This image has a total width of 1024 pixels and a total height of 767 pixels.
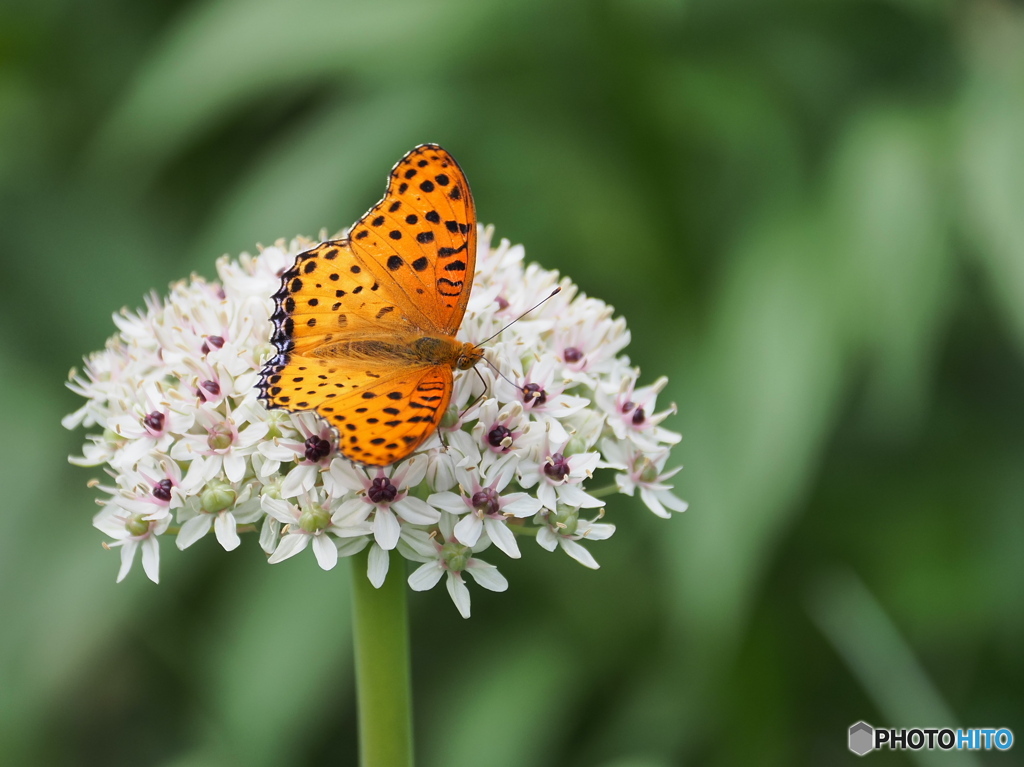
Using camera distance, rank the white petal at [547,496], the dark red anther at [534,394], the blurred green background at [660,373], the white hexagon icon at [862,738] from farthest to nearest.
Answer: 1. the blurred green background at [660,373]
2. the white hexagon icon at [862,738]
3. the dark red anther at [534,394]
4. the white petal at [547,496]

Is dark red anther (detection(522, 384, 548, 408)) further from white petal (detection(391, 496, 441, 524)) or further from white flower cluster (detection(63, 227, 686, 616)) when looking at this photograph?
white petal (detection(391, 496, 441, 524))

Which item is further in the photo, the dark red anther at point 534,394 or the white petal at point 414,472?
the dark red anther at point 534,394

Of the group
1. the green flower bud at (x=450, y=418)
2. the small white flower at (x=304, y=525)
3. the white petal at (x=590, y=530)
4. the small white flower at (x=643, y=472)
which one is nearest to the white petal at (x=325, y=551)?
the small white flower at (x=304, y=525)

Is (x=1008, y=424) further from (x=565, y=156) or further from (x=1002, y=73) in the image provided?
(x=565, y=156)

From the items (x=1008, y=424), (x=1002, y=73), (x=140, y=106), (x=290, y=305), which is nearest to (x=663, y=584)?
(x=1008, y=424)

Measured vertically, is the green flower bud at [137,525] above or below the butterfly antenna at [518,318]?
below

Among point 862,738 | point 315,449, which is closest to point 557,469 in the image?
point 315,449

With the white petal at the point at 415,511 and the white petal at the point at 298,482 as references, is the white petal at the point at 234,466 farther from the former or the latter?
the white petal at the point at 415,511

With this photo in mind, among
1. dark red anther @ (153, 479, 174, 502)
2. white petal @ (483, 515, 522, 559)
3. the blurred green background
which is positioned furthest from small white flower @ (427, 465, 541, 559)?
the blurred green background
